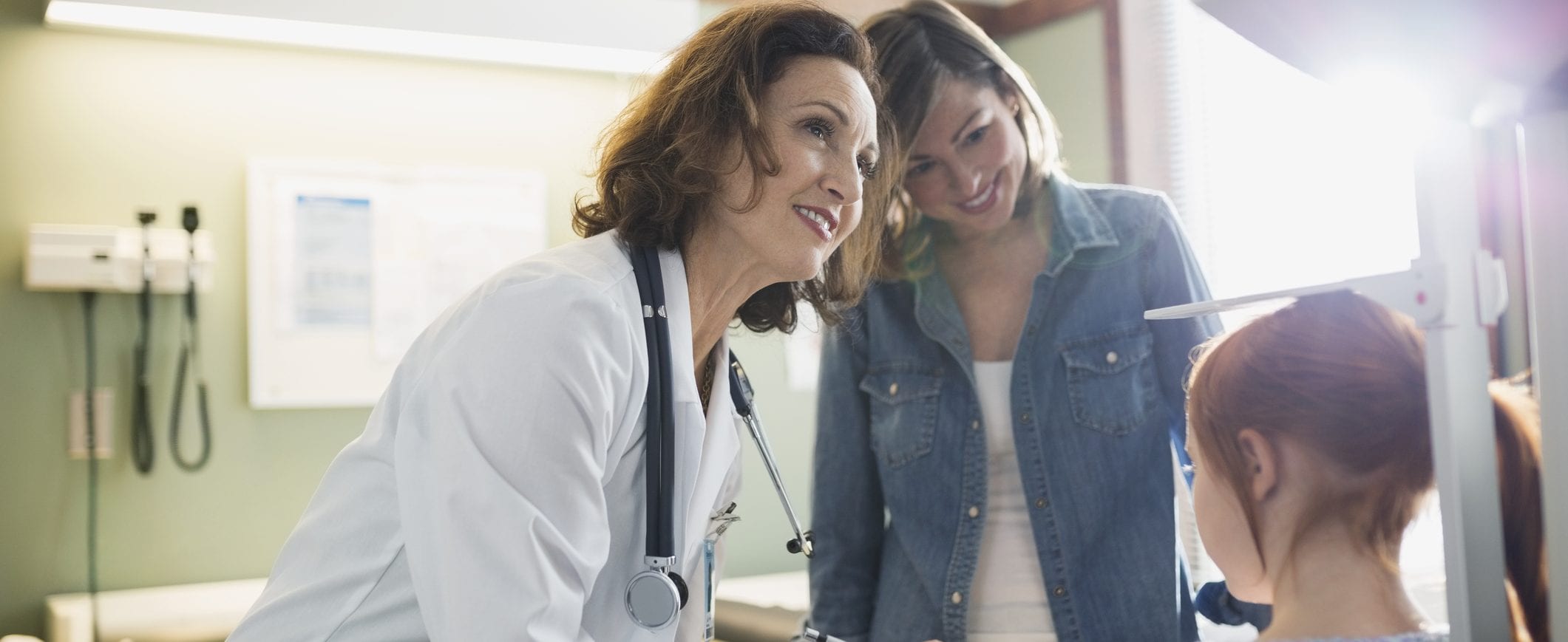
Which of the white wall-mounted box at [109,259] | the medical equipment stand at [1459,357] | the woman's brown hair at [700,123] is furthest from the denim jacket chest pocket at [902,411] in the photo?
the white wall-mounted box at [109,259]

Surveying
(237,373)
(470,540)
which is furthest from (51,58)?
(470,540)

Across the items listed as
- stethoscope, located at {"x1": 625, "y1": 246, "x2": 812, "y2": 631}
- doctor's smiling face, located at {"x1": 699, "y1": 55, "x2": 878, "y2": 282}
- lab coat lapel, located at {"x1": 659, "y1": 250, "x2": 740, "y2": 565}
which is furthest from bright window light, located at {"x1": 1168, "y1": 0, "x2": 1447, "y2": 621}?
stethoscope, located at {"x1": 625, "y1": 246, "x2": 812, "y2": 631}

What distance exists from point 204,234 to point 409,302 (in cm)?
55

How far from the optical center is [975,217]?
68.7 inches

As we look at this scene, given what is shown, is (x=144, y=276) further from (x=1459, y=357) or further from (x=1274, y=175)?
(x=1459, y=357)

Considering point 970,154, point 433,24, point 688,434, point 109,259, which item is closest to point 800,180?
point 688,434

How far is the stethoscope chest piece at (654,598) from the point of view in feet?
3.93

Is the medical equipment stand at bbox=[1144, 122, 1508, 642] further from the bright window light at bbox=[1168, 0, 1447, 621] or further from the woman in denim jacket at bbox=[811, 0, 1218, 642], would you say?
the bright window light at bbox=[1168, 0, 1447, 621]

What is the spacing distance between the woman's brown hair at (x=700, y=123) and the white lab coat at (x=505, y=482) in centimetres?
9

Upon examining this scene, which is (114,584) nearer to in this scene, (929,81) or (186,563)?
(186,563)

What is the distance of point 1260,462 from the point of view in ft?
3.75

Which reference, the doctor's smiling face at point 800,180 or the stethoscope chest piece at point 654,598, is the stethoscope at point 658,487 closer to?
the stethoscope chest piece at point 654,598

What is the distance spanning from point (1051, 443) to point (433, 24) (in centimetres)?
202

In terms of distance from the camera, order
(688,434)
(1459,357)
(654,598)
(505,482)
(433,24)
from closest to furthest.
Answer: (1459,357) < (505,482) < (654,598) < (688,434) < (433,24)
